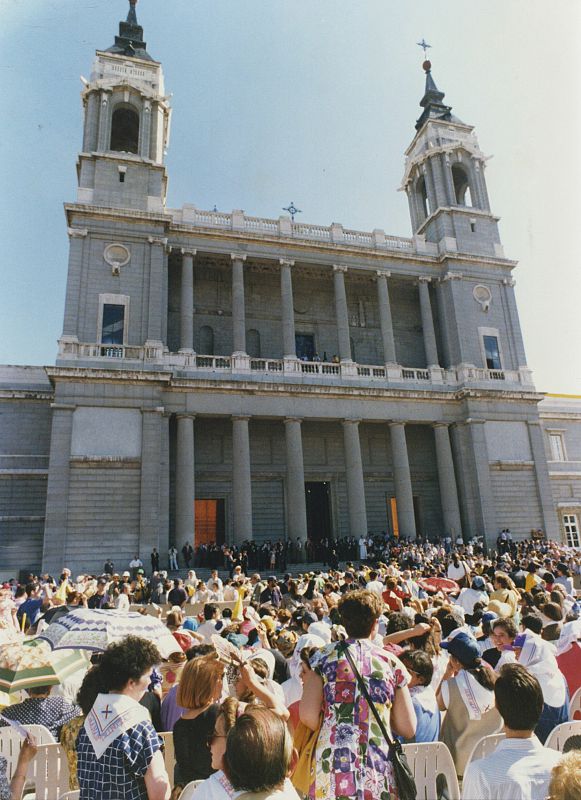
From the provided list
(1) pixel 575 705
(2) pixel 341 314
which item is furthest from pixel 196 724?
(2) pixel 341 314

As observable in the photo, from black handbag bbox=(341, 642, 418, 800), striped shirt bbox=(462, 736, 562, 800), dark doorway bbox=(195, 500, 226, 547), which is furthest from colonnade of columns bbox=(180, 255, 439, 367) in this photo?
striped shirt bbox=(462, 736, 562, 800)

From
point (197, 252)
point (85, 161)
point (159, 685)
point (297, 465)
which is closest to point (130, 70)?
point (85, 161)

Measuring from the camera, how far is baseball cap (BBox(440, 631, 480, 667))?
4836 millimetres

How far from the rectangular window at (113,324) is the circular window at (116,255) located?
7.47 feet

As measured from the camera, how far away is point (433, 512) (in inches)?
1259

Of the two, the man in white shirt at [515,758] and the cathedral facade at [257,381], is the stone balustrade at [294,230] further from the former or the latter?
the man in white shirt at [515,758]

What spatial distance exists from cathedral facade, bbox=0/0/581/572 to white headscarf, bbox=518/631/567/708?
20.4 meters

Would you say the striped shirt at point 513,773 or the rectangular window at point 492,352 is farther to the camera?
the rectangular window at point 492,352

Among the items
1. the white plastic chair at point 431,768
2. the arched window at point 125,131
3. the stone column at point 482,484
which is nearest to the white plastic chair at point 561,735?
the white plastic chair at point 431,768

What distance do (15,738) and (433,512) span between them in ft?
96.3

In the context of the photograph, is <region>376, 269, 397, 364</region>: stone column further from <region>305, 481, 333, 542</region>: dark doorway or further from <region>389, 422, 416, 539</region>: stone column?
<region>305, 481, 333, 542</region>: dark doorway

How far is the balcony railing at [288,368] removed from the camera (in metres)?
25.9

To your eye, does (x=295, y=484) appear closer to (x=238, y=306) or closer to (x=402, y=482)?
(x=402, y=482)

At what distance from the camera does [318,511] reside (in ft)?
101
